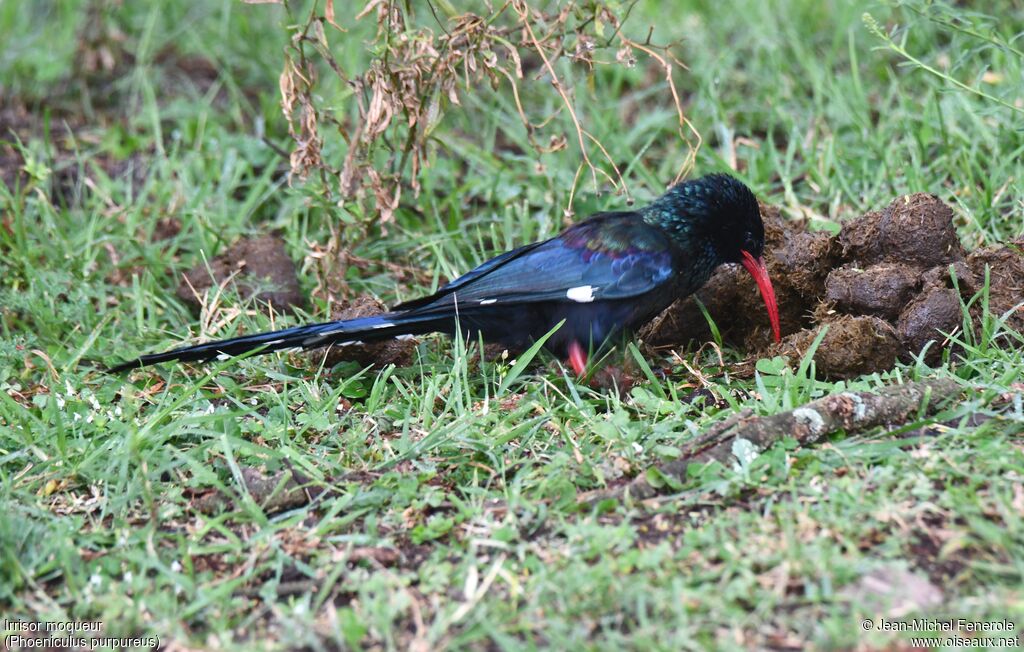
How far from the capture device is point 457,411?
3719mm

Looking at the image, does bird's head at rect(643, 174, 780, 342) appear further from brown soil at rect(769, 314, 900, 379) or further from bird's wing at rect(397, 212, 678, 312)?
brown soil at rect(769, 314, 900, 379)

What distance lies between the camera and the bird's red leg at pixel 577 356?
13.5ft

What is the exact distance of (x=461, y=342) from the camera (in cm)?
402

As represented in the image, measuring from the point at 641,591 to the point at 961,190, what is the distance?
3.14 meters

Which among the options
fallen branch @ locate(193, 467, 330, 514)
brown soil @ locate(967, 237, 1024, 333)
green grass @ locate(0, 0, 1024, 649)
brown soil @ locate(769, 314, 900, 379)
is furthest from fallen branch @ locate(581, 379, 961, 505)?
fallen branch @ locate(193, 467, 330, 514)

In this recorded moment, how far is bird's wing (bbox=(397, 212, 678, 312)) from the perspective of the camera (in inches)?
162

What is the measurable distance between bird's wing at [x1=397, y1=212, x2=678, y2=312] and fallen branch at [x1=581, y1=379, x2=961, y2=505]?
2.93ft

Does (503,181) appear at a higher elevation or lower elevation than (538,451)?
higher

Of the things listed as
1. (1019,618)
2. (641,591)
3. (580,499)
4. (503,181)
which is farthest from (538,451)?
(503,181)

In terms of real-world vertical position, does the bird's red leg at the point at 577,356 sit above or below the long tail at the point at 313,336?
below

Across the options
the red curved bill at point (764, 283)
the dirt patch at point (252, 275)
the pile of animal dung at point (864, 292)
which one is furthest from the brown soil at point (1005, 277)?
the dirt patch at point (252, 275)

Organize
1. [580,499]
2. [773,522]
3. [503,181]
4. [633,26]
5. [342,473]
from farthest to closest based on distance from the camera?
[633,26]
[503,181]
[342,473]
[580,499]
[773,522]

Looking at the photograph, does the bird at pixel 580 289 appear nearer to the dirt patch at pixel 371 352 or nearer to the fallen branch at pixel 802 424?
the dirt patch at pixel 371 352

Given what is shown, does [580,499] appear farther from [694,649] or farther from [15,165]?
[15,165]
